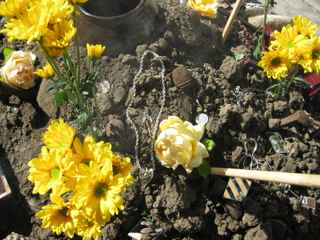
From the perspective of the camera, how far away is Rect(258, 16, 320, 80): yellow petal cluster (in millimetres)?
2285

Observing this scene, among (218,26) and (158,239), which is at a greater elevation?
(218,26)

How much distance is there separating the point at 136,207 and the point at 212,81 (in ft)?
3.00

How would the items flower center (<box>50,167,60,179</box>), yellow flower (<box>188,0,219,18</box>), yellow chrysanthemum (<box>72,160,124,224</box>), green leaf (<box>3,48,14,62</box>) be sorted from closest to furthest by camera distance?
yellow chrysanthemum (<box>72,160,124,224</box>) < flower center (<box>50,167,60,179</box>) < green leaf (<box>3,48,14,62</box>) < yellow flower (<box>188,0,219,18</box>)

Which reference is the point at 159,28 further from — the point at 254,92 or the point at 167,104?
the point at 254,92

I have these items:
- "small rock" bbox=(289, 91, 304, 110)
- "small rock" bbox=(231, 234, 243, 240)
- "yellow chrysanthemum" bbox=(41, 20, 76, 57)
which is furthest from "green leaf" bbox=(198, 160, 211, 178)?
"yellow chrysanthemum" bbox=(41, 20, 76, 57)

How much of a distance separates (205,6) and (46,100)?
124cm

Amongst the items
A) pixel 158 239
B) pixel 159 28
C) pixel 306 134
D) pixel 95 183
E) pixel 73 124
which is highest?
pixel 159 28

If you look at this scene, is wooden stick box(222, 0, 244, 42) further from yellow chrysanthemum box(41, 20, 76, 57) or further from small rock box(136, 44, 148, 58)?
yellow chrysanthemum box(41, 20, 76, 57)

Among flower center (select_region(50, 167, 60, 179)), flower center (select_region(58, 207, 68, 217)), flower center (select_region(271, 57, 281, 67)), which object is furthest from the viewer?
flower center (select_region(271, 57, 281, 67))

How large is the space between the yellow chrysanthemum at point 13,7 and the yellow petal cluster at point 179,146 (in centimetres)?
85

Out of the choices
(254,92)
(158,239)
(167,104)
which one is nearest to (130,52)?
(167,104)

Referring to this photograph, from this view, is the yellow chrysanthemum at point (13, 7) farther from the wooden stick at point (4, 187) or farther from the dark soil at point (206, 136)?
the wooden stick at point (4, 187)

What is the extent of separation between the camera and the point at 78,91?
216 centimetres

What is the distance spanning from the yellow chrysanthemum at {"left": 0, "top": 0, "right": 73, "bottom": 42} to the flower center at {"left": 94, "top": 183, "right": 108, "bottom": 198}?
24.7 inches
